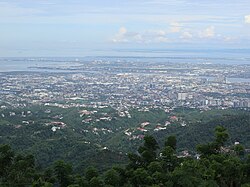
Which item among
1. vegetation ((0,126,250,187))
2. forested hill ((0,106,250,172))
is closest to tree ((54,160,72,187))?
vegetation ((0,126,250,187))

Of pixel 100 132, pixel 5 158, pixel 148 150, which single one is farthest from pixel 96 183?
pixel 100 132

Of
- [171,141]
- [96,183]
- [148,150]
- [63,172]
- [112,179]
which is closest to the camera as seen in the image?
[96,183]

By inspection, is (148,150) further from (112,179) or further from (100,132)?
(100,132)

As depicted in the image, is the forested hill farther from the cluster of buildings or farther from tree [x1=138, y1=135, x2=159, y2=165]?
tree [x1=138, y1=135, x2=159, y2=165]

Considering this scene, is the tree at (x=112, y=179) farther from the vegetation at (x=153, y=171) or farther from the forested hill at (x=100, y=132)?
the forested hill at (x=100, y=132)

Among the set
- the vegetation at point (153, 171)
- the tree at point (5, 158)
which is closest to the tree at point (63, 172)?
the vegetation at point (153, 171)

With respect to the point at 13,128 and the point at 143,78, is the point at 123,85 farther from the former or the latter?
the point at 13,128

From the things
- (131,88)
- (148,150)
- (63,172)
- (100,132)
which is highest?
(148,150)

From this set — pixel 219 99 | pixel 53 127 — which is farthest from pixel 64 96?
pixel 53 127
